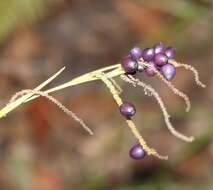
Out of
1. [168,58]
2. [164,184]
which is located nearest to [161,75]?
[168,58]

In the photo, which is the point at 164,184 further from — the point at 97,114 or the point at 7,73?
the point at 7,73

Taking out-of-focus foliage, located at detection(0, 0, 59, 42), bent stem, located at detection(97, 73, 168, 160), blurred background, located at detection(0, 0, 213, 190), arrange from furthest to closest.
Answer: blurred background, located at detection(0, 0, 213, 190) < out-of-focus foliage, located at detection(0, 0, 59, 42) < bent stem, located at detection(97, 73, 168, 160)

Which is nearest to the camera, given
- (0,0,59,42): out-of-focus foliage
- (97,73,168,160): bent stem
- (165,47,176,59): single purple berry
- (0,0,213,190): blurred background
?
(97,73,168,160): bent stem

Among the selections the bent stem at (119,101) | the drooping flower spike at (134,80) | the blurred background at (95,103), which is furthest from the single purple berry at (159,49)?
the blurred background at (95,103)

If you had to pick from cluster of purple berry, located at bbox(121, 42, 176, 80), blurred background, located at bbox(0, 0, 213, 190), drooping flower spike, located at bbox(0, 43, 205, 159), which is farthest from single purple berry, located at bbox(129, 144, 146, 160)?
blurred background, located at bbox(0, 0, 213, 190)

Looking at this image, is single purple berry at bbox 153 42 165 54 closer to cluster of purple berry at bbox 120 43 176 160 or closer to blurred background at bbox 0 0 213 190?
cluster of purple berry at bbox 120 43 176 160


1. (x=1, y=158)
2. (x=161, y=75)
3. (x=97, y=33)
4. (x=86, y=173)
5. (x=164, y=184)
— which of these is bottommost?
(x=161, y=75)

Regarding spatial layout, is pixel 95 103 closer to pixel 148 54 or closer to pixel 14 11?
pixel 14 11

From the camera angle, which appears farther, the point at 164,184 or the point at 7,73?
the point at 7,73
